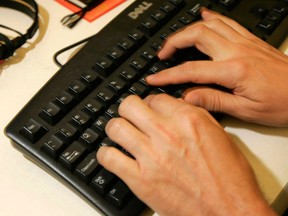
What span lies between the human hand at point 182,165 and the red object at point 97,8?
272mm

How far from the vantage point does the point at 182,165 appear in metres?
0.47

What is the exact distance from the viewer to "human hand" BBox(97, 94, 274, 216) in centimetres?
46

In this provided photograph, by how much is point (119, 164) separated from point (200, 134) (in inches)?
4.0

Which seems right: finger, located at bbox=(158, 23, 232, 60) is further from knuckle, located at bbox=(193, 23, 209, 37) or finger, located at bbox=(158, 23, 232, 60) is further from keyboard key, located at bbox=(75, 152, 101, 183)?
keyboard key, located at bbox=(75, 152, 101, 183)

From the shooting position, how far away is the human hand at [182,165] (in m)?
0.46

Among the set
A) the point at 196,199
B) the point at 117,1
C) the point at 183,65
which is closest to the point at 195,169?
the point at 196,199

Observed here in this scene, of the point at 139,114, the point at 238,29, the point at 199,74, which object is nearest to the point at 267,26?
the point at 238,29

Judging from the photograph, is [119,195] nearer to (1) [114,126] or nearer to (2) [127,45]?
(1) [114,126]

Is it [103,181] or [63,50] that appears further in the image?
[63,50]

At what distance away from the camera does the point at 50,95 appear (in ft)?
1.80

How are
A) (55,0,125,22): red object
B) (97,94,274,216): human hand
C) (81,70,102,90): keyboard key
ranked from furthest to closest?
(55,0,125,22): red object
(81,70,102,90): keyboard key
(97,94,274,216): human hand

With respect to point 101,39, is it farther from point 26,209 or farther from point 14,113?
point 26,209

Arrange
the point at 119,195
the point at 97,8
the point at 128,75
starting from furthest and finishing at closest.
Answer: the point at 97,8
the point at 128,75
the point at 119,195

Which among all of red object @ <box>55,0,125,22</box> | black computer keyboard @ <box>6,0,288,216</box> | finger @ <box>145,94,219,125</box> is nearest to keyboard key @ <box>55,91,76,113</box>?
black computer keyboard @ <box>6,0,288,216</box>
